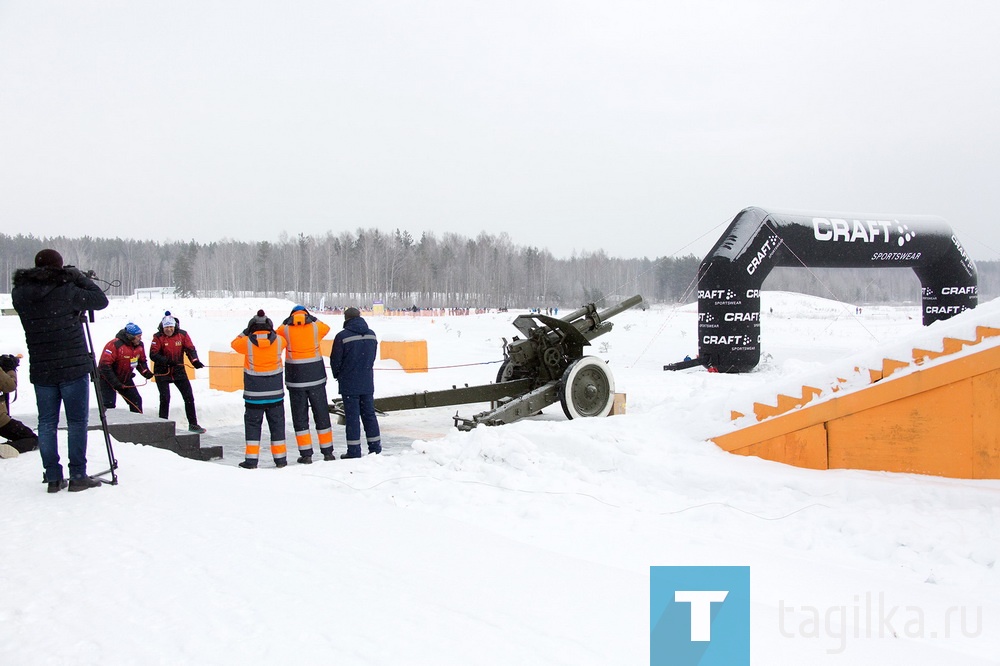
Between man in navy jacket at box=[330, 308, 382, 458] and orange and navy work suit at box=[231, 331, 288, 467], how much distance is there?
61 cm

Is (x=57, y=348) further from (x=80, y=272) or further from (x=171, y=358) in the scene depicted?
(x=171, y=358)

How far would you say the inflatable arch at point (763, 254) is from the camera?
15.1 m

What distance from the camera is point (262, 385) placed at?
6770 mm

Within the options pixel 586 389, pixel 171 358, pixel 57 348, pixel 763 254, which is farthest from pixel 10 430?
pixel 763 254

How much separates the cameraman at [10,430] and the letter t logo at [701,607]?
217 inches

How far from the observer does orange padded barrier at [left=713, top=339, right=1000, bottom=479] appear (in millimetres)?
5281

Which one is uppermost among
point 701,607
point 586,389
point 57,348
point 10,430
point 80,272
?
point 80,272

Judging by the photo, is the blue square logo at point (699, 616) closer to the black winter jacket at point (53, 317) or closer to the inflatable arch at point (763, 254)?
the black winter jacket at point (53, 317)

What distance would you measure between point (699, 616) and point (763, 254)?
13417 mm

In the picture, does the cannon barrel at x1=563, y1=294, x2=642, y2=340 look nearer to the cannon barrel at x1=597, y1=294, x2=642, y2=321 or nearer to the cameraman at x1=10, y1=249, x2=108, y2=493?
the cannon barrel at x1=597, y1=294, x2=642, y2=321

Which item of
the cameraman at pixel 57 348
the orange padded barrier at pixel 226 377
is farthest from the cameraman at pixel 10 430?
the orange padded barrier at pixel 226 377

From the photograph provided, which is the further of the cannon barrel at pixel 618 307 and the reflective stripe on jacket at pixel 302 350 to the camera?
the cannon barrel at pixel 618 307

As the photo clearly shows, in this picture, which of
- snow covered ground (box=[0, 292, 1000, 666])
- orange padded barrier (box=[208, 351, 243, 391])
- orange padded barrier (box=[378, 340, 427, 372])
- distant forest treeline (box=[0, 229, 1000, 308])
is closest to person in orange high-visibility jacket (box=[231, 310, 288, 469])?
snow covered ground (box=[0, 292, 1000, 666])

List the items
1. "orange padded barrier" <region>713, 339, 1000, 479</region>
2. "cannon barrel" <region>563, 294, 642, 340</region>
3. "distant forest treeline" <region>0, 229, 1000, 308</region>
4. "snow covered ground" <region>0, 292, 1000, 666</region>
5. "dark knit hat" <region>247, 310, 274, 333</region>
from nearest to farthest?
"snow covered ground" <region>0, 292, 1000, 666</region> → "orange padded barrier" <region>713, 339, 1000, 479</region> → "dark knit hat" <region>247, 310, 274, 333</region> → "cannon barrel" <region>563, 294, 642, 340</region> → "distant forest treeline" <region>0, 229, 1000, 308</region>
